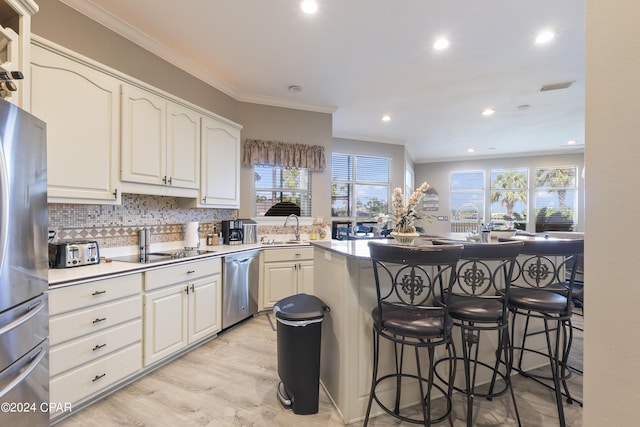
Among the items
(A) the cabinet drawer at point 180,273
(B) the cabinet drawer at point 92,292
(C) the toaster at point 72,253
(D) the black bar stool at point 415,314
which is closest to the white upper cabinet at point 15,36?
(C) the toaster at point 72,253

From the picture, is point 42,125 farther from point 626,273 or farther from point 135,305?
point 626,273

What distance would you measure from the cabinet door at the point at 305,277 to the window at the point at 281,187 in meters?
0.96

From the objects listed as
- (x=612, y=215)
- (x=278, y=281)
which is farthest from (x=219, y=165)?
(x=612, y=215)

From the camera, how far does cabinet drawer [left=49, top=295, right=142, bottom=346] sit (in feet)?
5.58

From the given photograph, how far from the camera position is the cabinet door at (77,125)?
1.88 meters

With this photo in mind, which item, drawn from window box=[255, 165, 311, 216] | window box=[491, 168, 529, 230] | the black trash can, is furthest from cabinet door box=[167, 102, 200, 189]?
window box=[491, 168, 529, 230]

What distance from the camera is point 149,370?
2303 millimetres

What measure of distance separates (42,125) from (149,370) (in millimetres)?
1928

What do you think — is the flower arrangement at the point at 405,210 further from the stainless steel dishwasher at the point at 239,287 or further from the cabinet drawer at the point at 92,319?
the cabinet drawer at the point at 92,319

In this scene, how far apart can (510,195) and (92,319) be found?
935cm

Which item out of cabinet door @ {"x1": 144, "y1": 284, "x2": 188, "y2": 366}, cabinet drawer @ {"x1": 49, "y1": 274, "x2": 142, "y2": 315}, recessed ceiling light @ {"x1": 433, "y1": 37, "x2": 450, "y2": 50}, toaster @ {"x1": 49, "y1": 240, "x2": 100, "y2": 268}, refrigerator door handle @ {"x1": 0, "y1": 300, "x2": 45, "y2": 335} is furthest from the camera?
recessed ceiling light @ {"x1": 433, "y1": 37, "x2": 450, "y2": 50}

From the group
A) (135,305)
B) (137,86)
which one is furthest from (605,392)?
(137,86)

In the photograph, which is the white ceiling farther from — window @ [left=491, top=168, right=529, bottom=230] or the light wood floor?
window @ [left=491, top=168, right=529, bottom=230]

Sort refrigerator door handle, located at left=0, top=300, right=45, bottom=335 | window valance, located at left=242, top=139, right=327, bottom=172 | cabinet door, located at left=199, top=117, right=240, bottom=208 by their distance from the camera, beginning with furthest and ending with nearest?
window valance, located at left=242, top=139, right=327, bottom=172 → cabinet door, located at left=199, top=117, right=240, bottom=208 → refrigerator door handle, located at left=0, top=300, right=45, bottom=335
